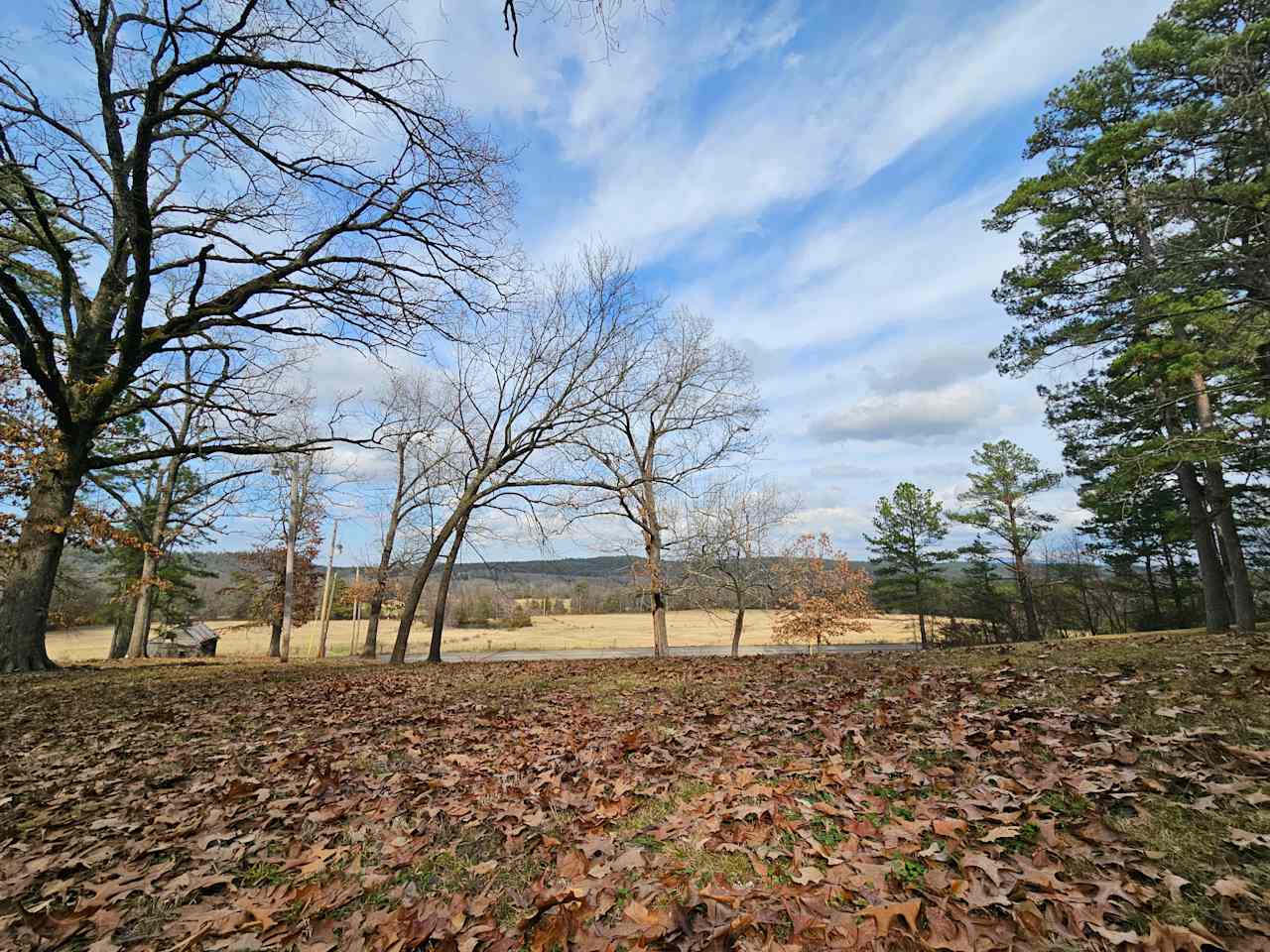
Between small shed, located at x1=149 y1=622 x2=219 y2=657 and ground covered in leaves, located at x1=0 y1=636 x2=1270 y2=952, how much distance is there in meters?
27.4

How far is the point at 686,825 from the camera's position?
11.6 ft

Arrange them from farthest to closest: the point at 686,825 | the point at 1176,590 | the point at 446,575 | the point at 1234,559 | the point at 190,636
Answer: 1. the point at 190,636
2. the point at 1176,590
3. the point at 446,575
4. the point at 1234,559
5. the point at 686,825

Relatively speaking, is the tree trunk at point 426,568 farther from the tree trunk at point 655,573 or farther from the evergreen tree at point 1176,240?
the evergreen tree at point 1176,240

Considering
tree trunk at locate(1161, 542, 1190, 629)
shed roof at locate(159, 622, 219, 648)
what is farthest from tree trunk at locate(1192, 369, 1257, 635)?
shed roof at locate(159, 622, 219, 648)

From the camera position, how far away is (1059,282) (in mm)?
15555

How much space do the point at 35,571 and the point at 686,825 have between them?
13449 millimetres

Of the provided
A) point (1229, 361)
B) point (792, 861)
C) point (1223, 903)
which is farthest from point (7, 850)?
point (1229, 361)

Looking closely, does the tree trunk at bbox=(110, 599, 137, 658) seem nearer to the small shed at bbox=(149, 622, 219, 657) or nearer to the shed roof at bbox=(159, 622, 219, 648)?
the small shed at bbox=(149, 622, 219, 657)

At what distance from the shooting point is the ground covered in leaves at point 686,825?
2535 millimetres

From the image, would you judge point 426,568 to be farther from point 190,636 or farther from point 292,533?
point 190,636

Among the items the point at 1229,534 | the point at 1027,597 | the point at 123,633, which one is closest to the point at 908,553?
the point at 1027,597

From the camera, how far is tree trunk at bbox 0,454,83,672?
10375mm

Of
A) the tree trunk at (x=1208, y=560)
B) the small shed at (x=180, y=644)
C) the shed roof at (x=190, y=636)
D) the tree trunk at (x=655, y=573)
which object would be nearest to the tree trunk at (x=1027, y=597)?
the tree trunk at (x=1208, y=560)

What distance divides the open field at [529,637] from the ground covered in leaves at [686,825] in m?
34.4
